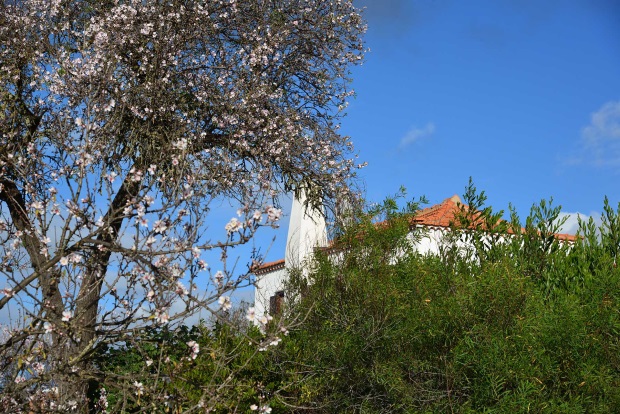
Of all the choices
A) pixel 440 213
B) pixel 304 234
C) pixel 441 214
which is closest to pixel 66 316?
pixel 304 234

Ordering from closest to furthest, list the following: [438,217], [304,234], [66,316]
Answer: [66,316] < [438,217] < [304,234]

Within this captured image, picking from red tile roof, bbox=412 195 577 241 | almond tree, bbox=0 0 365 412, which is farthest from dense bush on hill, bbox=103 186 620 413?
red tile roof, bbox=412 195 577 241

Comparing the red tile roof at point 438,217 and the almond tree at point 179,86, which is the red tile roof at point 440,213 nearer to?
the red tile roof at point 438,217

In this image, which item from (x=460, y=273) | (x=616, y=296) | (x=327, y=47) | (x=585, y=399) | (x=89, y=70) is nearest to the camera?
(x=585, y=399)

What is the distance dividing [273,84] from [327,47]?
180 cm

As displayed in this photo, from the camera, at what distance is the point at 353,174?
15.3 metres

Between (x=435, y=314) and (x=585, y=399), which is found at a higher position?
(x=435, y=314)

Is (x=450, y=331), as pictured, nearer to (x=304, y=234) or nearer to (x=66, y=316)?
(x=66, y=316)

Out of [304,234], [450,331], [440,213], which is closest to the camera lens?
[450,331]

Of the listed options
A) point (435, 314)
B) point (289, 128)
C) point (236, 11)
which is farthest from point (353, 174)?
point (435, 314)

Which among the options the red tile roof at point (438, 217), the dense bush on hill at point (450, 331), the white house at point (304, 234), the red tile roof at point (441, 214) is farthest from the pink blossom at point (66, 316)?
the red tile roof at point (441, 214)

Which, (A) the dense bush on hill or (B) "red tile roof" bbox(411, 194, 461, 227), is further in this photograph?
(B) "red tile roof" bbox(411, 194, 461, 227)

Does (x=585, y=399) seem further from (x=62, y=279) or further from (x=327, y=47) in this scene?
(x=327, y=47)

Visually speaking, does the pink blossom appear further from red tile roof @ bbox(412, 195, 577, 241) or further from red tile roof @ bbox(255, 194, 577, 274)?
red tile roof @ bbox(412, 195, 577, 241)
